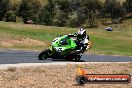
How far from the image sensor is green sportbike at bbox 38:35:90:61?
25656 mm

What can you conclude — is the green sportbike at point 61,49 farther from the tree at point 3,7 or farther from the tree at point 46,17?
the tree at point 46,17

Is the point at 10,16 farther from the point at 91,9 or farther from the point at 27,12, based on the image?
the point at 91,9

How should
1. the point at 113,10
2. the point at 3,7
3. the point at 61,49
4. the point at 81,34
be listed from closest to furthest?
1. the point at 61,49
2. the point at 81,34
3. the point at 3,7
4. the point at 113,10

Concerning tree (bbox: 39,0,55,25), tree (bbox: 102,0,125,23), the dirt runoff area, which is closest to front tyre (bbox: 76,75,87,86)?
the dirt runoff area

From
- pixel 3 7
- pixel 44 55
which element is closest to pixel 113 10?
pixel 3 7

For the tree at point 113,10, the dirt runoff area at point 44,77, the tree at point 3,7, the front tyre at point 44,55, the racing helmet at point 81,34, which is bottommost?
the tree at point 113,10

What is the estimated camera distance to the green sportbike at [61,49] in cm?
2566

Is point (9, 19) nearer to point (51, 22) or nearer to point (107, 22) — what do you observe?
point (51, 22)

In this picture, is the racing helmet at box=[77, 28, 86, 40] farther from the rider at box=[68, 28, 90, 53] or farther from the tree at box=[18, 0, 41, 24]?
the tree at box=[18, 0, 41, 24]

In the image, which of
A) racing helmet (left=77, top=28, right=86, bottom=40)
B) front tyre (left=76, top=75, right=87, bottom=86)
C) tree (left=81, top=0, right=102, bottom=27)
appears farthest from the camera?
tree (left=81, top=0, right=102, bottom=27)

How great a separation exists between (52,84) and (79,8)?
482ft

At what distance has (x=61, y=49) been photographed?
25750mm

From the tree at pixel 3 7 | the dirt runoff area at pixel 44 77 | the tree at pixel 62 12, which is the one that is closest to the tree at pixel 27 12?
the tree at pixel 3 7

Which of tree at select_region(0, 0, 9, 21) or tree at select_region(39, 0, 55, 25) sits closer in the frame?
tree at select_region(0, 0, 9, 21)
